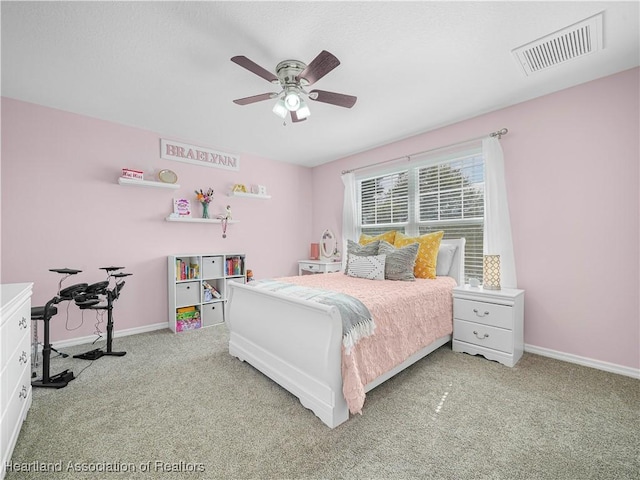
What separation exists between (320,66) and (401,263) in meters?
1.97

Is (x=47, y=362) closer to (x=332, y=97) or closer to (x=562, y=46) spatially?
(x=332, y=97)

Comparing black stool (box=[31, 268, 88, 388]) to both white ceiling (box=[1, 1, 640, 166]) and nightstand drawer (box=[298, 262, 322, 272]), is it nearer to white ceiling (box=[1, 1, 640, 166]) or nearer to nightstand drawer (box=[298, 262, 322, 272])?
white ceiling (box=[1, 1, 640, 166])

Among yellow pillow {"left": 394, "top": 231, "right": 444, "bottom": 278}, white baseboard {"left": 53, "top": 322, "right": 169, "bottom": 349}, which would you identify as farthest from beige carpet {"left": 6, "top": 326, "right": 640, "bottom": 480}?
yellow pillow {"left": 394, "top": 231, "right": 444, "bottom": 278}

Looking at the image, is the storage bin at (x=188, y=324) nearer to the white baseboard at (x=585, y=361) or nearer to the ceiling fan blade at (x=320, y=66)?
the ceiling fan blade at (x=320, y=66)

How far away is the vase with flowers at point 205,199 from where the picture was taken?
12.7ft

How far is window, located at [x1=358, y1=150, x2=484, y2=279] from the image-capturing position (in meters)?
3.24

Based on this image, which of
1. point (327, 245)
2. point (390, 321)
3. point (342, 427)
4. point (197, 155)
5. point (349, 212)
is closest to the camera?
point (342, 427)

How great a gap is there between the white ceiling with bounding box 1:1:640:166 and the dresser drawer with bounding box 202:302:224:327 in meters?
2.29

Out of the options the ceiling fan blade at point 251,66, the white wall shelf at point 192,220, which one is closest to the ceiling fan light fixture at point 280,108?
the ceiling fan blade at point 251,66

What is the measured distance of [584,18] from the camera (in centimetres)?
176

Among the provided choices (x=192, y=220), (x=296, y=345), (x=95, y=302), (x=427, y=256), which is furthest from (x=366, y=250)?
(x=95, y=302)

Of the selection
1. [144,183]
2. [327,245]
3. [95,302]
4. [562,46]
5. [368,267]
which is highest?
[562,46]

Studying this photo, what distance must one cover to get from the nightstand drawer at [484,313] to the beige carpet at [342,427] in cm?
39

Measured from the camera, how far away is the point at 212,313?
374 cm
